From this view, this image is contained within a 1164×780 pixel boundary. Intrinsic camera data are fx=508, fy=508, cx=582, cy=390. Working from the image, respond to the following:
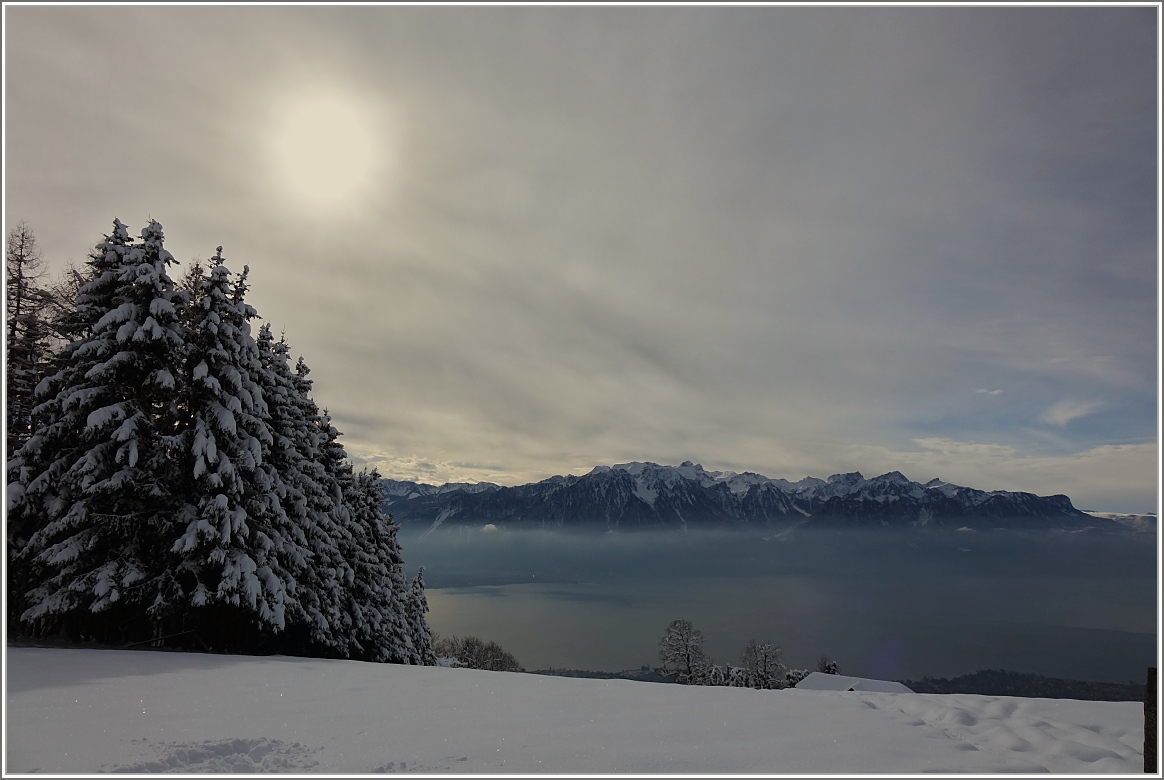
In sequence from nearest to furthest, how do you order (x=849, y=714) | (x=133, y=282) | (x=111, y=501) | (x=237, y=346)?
(x=849, y=714)
(x=111, y=501)
(x=133, y=282)
(x=237, y=346)

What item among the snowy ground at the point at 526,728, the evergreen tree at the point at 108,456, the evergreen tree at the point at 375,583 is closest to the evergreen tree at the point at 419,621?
the evergreen tree at the point at 375,583

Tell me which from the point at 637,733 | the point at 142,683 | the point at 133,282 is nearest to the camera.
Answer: the point at 637,733

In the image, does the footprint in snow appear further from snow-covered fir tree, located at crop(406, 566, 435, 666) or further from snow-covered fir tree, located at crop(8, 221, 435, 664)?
snow-covered fir tree, located at crop(406, 566, 435, 666)

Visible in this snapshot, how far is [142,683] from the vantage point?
26.4ft

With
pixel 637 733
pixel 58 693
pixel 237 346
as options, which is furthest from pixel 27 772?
pixel 237 346

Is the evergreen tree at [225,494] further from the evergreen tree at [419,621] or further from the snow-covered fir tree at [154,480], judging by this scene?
the evergreen tree at [419,621]

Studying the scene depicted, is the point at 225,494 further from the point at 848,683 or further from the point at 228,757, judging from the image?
the point at 848,683

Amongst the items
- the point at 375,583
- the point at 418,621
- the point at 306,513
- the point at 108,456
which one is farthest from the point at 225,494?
the point at 418,621

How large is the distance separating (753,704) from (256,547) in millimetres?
14734

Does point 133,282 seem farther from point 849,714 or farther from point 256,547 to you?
point 849,714

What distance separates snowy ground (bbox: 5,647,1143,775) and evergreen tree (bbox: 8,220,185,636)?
606 centimetres

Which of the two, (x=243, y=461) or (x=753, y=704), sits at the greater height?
(x=243, y=461)

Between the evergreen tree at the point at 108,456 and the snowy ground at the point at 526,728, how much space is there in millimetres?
6062

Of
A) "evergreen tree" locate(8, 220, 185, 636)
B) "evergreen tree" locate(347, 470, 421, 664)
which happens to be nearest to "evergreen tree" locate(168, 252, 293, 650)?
"evergreen tree" locate(8, 220, 185, 636)
